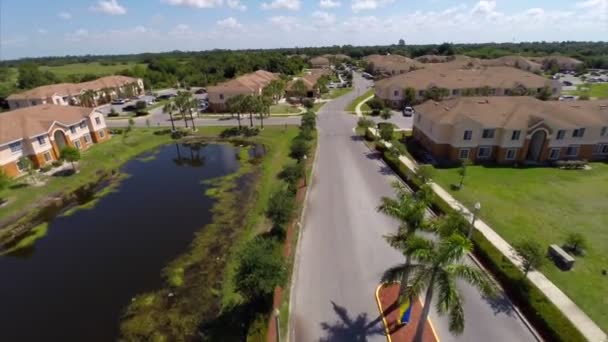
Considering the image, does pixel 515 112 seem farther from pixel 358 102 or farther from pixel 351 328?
pixel 358 102

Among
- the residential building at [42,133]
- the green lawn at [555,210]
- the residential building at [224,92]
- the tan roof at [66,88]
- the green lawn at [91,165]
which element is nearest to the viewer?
the green lawn at [555,210]

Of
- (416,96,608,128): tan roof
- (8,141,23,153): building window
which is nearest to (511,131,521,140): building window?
(416,96,608,128): tan roof

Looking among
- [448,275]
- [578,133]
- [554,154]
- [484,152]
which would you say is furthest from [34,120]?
[578,133]

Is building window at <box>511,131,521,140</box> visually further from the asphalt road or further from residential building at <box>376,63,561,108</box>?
residential building at <box>376,63,561,108</box>

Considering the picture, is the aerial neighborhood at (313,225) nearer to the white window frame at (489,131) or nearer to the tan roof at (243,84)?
the white window frame at (489,131)

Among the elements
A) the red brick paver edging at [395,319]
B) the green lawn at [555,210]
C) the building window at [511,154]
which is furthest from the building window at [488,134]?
the red brick paver edging at [395,319]
